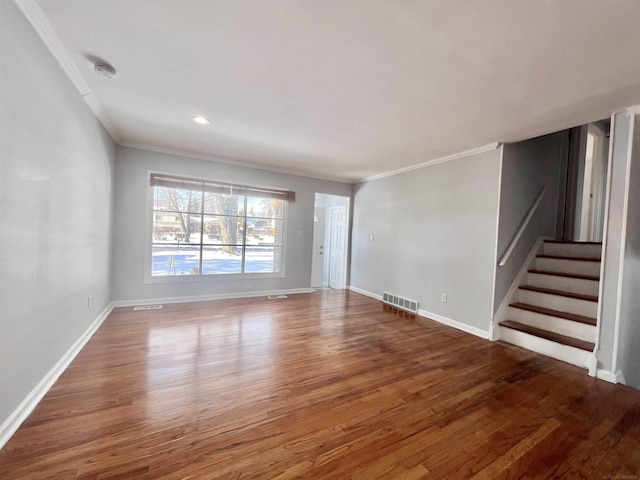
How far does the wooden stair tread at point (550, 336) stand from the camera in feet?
8.71

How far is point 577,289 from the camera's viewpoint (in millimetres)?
3172

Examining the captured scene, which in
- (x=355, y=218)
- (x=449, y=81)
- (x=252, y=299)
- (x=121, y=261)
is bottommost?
(x=252, y=299)

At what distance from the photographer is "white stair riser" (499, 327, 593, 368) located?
2.62 metres

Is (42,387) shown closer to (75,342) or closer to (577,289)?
(75,342)

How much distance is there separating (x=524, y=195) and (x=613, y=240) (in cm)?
127

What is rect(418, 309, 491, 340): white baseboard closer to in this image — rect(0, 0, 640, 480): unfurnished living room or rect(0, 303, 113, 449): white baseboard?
rect(0, 0, 640, 480): unfurnished living room

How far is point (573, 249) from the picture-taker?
142 inches

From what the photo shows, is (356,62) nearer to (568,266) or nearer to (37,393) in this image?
(37,393)

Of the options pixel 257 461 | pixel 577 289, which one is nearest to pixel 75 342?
pixel 257 461

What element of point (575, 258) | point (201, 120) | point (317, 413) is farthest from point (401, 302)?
point (201, 120)

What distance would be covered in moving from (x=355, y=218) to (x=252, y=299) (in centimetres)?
282

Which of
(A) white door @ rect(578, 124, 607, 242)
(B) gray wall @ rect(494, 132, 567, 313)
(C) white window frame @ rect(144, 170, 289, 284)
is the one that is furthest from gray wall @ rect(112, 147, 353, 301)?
(A) white door @ rect(578, 124, 607, 242)

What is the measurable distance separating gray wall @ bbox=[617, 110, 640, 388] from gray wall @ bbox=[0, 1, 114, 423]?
455 cm

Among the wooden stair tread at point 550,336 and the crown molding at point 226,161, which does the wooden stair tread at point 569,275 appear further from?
the crown molding at point 226,161
